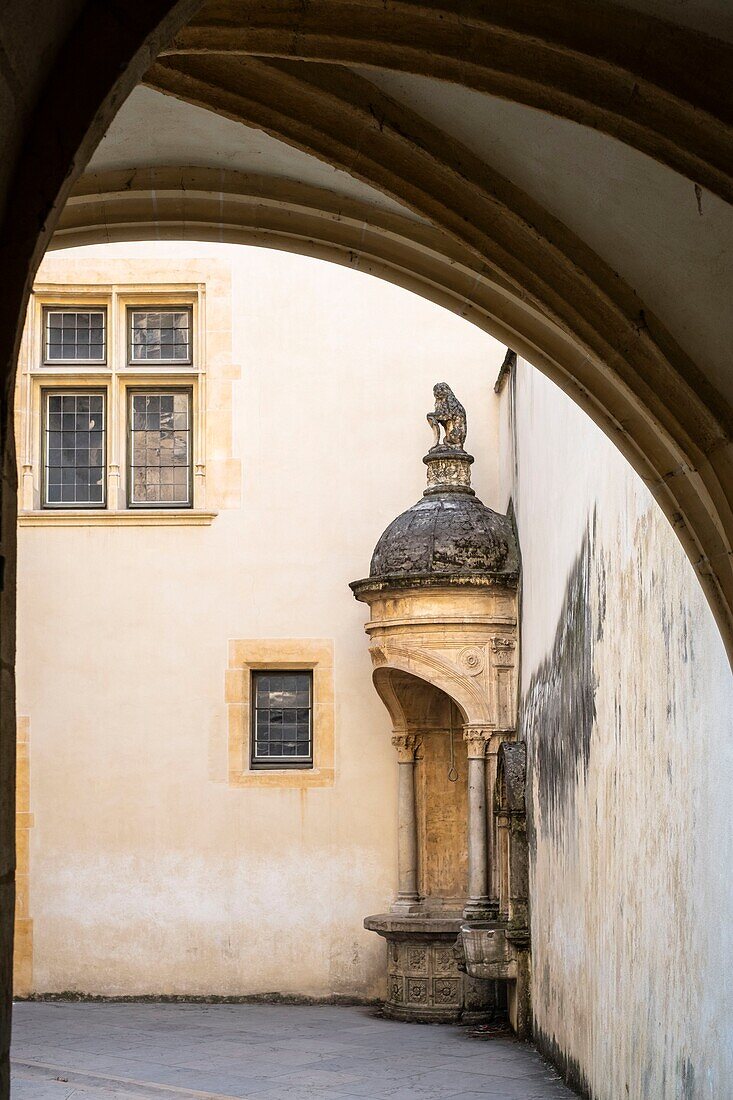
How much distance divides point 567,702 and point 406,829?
4.19 m

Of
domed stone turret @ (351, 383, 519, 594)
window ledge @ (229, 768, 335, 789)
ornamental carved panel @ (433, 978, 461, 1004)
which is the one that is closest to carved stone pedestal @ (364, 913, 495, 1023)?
ornamental carved panel @ (433, 978, 461, 1004)

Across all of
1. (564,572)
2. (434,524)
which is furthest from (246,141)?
(434,524)

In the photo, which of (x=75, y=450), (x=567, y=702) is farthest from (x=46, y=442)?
(x=567, y=702)

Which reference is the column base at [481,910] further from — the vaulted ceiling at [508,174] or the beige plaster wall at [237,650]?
the vaulted ceiling at [508,174]

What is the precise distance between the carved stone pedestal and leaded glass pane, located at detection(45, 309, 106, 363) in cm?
531

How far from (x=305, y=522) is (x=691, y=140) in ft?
30.6

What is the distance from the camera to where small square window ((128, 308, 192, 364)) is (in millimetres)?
12664

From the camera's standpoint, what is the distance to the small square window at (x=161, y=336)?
499 inches

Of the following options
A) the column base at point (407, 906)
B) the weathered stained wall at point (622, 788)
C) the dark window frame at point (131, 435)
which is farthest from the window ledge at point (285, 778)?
the weathered stained wall at point (622, 788)

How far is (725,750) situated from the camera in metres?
4.18

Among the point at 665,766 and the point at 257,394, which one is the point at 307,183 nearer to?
the point at 665,766

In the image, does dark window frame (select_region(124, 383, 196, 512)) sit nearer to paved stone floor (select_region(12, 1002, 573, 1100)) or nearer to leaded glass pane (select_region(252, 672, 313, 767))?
leaded glass pane (select_region(252, 672, 313, 767))

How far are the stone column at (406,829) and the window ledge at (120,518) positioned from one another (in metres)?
2.43

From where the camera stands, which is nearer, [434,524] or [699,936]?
[699,936]
